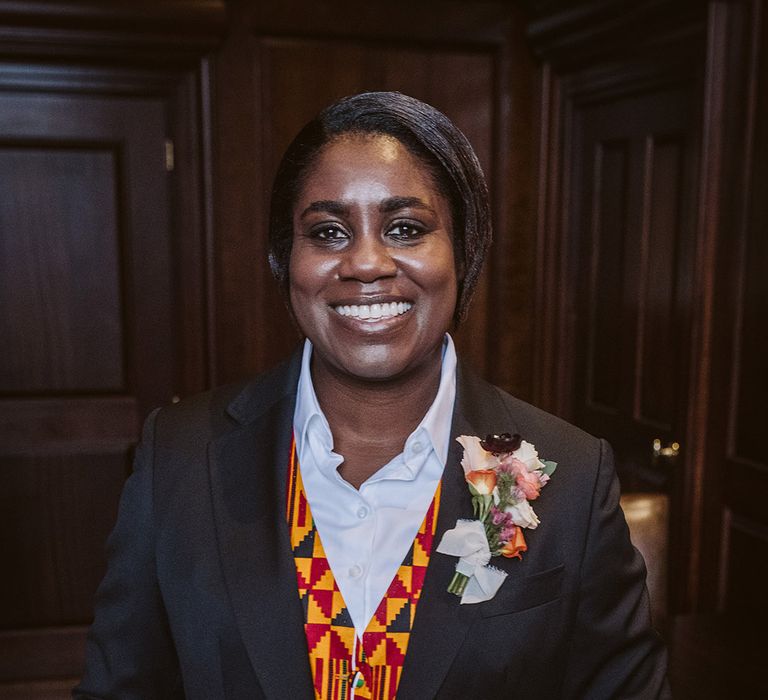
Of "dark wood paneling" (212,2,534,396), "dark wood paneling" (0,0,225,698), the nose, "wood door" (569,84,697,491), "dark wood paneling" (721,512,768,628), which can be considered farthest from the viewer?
"dark wood paneling" (212,2,534,396)

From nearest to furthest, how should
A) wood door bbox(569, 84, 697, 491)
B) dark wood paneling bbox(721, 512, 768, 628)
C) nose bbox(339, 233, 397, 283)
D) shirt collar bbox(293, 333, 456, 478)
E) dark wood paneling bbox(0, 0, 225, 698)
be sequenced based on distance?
1. nose bbox(339, 233, 397, 283)
2. shirt collar bbox(293, 333, 456, 478)
3. dark wood paneling bbox(721, 512, 768, 628)
4. wood door bbox(569, 84, 697, 491)
5. dark wood paneling bbox(0, 0, 225, 698)

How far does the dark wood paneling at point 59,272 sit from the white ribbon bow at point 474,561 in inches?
89.4

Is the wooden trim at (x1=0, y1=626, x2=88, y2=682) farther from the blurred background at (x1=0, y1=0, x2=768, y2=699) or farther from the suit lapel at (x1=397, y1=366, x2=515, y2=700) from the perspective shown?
the suit lapel at (x1=397, y1=366, x2=515, y2=700)

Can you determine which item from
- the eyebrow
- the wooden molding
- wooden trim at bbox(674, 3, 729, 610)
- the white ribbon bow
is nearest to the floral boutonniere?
the white ribbon bow

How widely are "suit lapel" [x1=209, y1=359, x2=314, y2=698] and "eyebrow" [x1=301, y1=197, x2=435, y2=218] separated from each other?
308 mm

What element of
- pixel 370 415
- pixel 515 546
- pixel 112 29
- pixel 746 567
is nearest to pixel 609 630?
pixel 515 546

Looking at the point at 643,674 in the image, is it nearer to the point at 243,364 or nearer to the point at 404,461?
the point at 404,461

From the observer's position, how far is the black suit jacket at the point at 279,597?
114 centimetres

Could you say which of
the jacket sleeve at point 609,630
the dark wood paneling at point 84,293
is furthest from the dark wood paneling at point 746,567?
the dark wood paneling at point 84,293

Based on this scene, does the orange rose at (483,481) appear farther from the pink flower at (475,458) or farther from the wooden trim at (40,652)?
the wooden trim at (40,652)

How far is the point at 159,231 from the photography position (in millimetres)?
3113

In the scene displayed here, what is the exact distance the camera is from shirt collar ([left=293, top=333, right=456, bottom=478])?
1.26 meters

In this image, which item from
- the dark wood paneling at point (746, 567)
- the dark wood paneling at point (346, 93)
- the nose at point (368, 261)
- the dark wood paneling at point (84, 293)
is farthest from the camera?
the dark wood paneling at point (346, 93)

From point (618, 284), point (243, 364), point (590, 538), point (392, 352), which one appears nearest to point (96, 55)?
point (243, 364)
